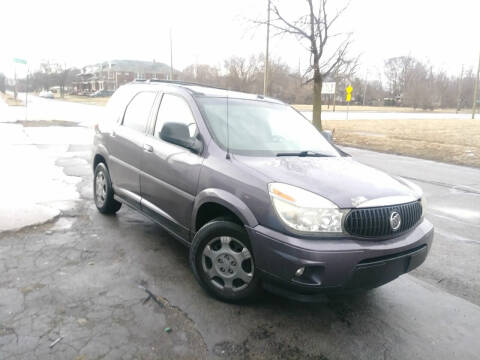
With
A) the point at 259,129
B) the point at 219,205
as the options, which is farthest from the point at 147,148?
the point at 219,205

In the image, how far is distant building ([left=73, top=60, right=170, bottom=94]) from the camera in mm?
106844

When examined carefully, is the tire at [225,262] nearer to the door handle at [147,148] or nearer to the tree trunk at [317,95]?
the door handle at [147,148]

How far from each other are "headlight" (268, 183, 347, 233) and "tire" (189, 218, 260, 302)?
415 mm

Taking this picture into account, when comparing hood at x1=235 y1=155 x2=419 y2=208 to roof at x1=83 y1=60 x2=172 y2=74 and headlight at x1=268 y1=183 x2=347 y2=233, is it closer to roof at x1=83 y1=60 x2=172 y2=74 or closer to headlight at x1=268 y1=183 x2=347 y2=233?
headlight at x1=268 y1=183 x2=347 y2=233

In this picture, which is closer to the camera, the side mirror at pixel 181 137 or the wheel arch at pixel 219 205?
the wheel arch at pixel 219 205

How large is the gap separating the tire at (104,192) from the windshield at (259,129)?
2.11m

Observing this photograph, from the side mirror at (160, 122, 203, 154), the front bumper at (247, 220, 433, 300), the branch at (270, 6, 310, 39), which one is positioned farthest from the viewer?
the branch at (270, 6, 310, 39)

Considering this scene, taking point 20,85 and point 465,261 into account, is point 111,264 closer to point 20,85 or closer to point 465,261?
point 465,261

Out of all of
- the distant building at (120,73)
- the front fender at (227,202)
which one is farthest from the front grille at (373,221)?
the distant building at (120,73)

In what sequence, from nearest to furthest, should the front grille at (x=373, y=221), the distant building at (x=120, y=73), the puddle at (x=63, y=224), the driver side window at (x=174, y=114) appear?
the front grille at (x=373, y=221)
the driver side window at (x=174, y=114)
the puddle at (x=63, y=224)
the distant building at (x=120, y=73)

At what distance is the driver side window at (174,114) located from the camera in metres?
3.80

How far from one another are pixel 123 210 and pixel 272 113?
2.78 meters

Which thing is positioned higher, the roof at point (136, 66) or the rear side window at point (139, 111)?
the roof at point (136, 66)

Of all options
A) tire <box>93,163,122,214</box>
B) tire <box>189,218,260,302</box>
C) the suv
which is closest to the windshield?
Result: the suv
